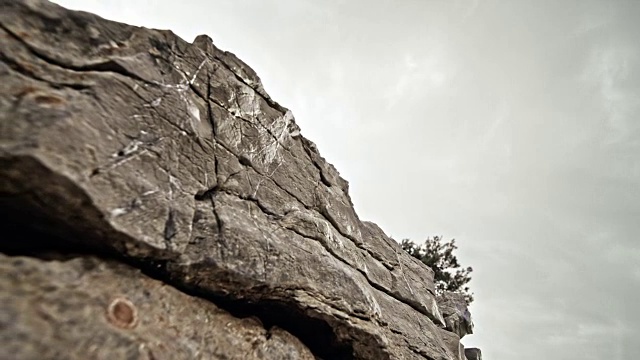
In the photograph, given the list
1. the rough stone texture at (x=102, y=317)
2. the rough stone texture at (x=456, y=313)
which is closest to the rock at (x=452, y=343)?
the rough stone texture at (x=456, y=313)

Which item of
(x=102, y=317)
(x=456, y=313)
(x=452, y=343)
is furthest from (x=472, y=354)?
(x=102, y=317)

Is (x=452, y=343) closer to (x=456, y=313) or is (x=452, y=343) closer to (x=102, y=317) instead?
(x=456, y=313)

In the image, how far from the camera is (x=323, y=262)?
945 cm

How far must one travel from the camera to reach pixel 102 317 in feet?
16.2

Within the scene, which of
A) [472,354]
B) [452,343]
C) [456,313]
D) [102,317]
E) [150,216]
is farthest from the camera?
[472,354]

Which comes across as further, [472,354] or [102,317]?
[472,354]

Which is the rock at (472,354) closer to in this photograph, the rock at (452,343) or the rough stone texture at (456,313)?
the rough stone texture at (456,313)

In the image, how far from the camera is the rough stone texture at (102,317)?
13.8 feet

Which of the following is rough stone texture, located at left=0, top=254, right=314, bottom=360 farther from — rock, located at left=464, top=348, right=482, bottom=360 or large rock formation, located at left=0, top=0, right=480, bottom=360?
rock, located at left=464, top=348, right=482, bottom=360

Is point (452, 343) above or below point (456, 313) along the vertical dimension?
below

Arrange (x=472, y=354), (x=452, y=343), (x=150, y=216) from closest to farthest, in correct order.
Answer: (x=150, y=216), (x=452, y=343), (x=472, y=354)

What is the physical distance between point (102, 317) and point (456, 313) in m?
21.2

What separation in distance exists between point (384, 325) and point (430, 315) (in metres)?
5.48

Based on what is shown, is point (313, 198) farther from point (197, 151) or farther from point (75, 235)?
point (75, 235)
